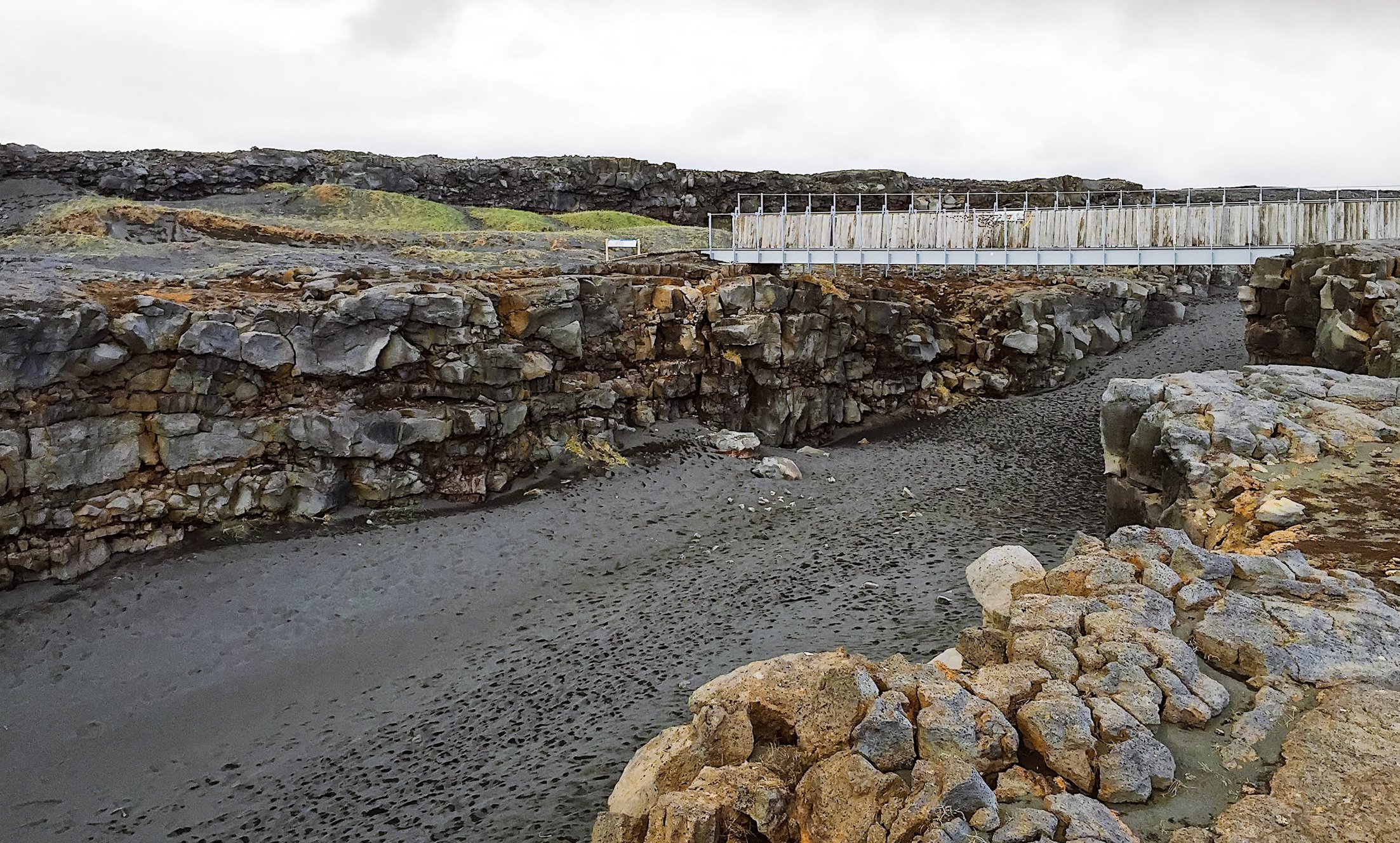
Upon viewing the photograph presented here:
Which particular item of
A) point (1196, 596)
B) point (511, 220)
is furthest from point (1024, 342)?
point (511, 220)

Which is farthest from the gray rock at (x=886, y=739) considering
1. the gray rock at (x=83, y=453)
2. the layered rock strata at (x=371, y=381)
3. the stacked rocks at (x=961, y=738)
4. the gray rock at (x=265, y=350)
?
the gray rock at (x=83, y=453)

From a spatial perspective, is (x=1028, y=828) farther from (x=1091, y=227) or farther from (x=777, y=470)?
(x=1091, y=227)

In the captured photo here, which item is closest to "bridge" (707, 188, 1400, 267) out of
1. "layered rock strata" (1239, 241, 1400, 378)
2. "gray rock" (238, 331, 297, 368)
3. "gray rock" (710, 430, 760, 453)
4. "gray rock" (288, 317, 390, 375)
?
"layered rock strata" (1239, 241, 1400, 378)

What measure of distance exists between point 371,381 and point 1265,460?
18.3 metres

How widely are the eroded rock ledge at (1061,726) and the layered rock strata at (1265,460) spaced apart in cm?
217

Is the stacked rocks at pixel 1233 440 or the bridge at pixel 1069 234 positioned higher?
the bridge at pixel 1069 234

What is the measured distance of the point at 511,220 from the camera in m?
42.1

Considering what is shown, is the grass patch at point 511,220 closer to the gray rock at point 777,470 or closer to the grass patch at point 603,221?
the grass patch at point 603,221

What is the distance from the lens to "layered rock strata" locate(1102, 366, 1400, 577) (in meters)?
11.0

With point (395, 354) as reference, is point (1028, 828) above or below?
below

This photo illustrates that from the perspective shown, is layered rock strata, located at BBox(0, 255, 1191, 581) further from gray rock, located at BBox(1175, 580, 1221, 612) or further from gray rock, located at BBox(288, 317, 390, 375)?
gray rock, located at BBox(1175, 580, 1221, 612)

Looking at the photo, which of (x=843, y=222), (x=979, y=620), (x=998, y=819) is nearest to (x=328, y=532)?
(x=979, y=620)

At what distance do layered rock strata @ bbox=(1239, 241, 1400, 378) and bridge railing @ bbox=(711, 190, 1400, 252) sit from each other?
2462mm

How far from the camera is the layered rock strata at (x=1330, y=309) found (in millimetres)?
18516
